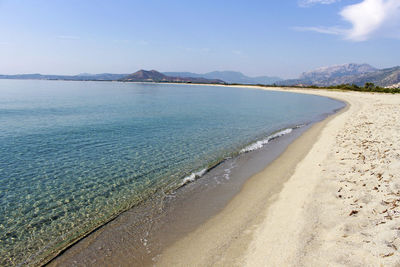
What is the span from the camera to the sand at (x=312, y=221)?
5.53 metres

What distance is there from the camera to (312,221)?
719 cm

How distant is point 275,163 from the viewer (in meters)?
14.5

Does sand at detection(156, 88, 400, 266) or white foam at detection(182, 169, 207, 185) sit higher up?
sand at detection(156, 88, 400, 266)

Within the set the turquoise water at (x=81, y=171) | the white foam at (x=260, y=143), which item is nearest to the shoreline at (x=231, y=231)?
the turquoise water at (x=81, y=171)

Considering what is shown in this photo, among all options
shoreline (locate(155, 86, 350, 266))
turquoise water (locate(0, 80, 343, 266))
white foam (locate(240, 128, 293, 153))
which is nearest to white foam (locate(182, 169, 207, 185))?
turquoise water (locate(0, 80, 343, 266))

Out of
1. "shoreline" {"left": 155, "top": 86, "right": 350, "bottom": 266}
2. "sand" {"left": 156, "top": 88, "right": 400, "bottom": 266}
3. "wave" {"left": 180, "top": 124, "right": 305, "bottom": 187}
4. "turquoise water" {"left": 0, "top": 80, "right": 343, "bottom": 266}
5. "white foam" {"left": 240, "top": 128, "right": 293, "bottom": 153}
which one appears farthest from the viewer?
"white foam" {"left": 240, "top": 128, "right": 293, "bottom": 153}

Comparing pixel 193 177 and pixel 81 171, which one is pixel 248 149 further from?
pixel 81 171

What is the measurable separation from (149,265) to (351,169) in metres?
9.59

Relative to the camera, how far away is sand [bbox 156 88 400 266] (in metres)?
5.53

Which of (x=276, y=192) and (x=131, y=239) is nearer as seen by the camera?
(x=131, y=239)

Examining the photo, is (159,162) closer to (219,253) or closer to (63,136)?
(219,253)

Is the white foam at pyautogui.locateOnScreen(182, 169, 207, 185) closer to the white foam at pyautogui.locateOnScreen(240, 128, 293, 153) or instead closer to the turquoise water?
the turquoise water

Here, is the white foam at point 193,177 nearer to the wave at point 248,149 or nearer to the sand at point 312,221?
the wave at point 248,149

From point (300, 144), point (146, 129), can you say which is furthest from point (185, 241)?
point (146, 129)
